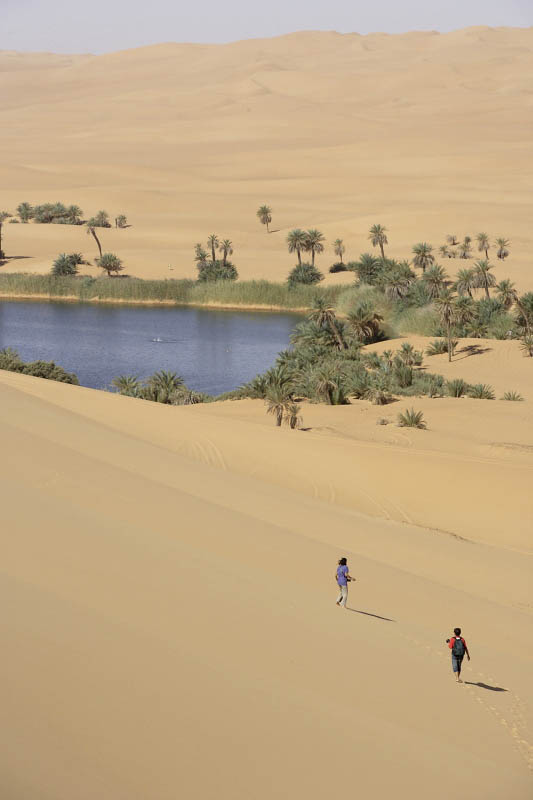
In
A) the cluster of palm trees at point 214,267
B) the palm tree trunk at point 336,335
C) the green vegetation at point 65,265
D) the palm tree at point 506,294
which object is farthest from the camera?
the green vegetation at point 65,265

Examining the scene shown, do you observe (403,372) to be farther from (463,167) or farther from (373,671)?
(463,167)

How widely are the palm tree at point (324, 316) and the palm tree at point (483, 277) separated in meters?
10.8

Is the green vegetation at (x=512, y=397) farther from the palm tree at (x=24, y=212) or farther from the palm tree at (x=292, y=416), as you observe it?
the palm tree at (x=24, y=212)

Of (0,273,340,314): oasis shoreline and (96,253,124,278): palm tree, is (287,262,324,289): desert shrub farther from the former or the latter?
(96,253,124,278): palm tree

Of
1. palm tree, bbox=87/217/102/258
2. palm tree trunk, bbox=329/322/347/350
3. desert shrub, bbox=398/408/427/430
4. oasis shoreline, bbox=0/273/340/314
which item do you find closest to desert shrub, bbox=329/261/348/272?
oasis shoreline, bbox=0/273/340/314

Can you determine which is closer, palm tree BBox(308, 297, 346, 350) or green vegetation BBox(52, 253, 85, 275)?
palm tree BBox(308, 297, 346, 350)

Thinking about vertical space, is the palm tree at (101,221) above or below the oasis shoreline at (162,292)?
above

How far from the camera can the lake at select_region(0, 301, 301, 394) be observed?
43562 mm

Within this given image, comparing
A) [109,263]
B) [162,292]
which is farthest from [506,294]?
[109,263]

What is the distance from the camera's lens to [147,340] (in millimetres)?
51562

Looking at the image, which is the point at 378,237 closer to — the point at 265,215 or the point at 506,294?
the point at 265,215

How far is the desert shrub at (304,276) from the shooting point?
214 ft

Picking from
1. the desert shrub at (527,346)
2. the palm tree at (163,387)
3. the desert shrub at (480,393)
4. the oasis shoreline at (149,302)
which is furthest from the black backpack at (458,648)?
the oasis shoreline at (149,302)

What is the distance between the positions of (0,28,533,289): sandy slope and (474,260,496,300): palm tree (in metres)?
5.25
